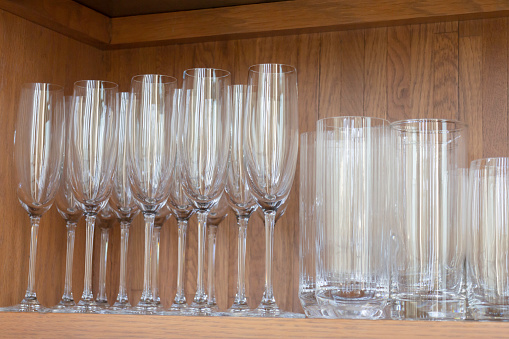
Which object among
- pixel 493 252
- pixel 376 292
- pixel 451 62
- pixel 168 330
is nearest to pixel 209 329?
pixel 168 330

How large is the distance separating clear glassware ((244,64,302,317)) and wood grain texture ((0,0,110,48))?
1.44ft

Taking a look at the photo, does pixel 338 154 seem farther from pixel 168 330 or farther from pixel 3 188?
pixel 3 188

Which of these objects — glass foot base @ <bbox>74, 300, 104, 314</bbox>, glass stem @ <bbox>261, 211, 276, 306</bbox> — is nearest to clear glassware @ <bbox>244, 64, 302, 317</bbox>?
glass stem @ <bbox>261, 211, 276, 306</bbox>

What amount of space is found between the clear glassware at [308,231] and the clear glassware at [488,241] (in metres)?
0.18

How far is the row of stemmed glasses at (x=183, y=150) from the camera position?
2.80 ft

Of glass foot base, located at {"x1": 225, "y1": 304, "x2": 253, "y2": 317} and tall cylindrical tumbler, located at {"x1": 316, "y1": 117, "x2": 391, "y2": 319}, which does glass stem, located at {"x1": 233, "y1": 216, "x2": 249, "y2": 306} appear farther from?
tall cylindrical tumbler, located at {"x1": 316, "y1": 117, "x2": 391, "y2": 319}

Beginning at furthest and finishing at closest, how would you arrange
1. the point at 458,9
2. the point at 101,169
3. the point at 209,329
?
the point at 458,9 → the point at 101,169 → the point at 209,329

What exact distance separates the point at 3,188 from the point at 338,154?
548 mm

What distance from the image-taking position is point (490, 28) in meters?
1.06

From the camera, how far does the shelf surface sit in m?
0.69

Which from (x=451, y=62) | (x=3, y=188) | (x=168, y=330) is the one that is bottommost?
(x=168, y=330)

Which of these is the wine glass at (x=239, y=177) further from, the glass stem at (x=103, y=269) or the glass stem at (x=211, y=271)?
the glass stem at (x=103, y=269)

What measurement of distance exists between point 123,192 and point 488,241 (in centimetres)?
51

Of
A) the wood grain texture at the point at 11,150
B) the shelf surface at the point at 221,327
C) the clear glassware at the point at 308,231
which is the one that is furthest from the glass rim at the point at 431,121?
the wood grain texture at the point at 11,150
